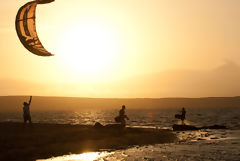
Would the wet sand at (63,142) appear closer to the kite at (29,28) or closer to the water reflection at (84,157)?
the water reflection at (84,157)

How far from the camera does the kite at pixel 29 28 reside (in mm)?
18406

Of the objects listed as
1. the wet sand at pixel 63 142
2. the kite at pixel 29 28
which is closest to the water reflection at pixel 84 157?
the wet sand at pixel 63 142

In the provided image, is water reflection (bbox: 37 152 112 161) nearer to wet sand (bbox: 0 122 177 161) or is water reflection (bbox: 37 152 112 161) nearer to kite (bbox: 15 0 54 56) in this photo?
wet sand (bbox: 0 122 177 161)

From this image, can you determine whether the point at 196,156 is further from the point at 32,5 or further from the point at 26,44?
the point at 32,5

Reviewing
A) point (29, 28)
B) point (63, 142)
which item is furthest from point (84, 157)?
point (29, 28)

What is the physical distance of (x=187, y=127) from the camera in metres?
38.0

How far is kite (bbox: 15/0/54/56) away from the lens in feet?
60.4

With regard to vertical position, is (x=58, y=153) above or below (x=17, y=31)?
below

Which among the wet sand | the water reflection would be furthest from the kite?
the water reflection

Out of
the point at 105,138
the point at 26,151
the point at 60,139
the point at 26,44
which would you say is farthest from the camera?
the point at 105,138

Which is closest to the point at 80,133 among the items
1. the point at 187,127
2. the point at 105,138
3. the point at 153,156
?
the point at 105,138

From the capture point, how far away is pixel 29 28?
61.5 feet

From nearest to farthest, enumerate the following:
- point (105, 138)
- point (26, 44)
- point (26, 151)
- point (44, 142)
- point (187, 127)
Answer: point (26, 151), point (26, 44), point (44, 142), point (105, 138), point (187, 127)

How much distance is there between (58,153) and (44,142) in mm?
2642
